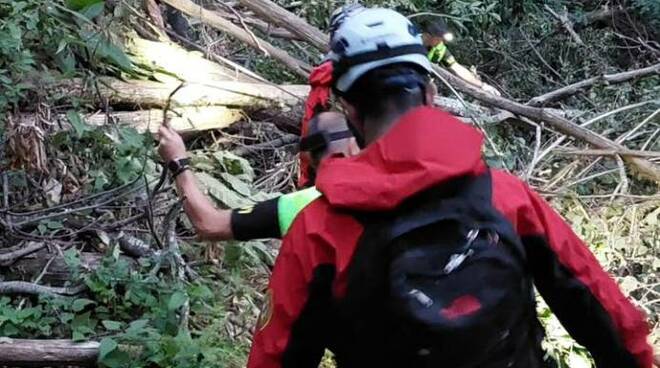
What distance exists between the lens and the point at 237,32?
6.73 meters

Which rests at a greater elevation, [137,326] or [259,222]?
[259,222]

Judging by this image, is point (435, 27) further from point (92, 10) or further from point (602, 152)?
point (92, 10)

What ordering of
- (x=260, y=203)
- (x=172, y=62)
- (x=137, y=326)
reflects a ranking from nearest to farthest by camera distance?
(x=260, y=203), (x=137, y=326), (x=172, y=62)

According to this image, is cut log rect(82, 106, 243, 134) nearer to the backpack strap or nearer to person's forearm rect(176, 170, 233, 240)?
person's forearm rect(176, 170, 233, 240)

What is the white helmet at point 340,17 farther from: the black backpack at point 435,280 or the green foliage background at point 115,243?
the green foliage background at point 115,243

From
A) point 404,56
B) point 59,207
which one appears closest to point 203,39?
point 59,207

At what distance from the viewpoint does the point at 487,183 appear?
196 cm

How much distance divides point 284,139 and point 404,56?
4.49m

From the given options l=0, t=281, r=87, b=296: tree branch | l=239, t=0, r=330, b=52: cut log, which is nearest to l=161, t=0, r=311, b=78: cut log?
l=239, t=0, r=330, b=52: cut log

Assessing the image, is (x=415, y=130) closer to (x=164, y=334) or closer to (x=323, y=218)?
(x=323, y=218)

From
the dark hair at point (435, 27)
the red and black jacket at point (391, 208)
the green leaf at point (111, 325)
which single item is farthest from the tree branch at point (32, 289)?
the dark hair at point (435, 27)

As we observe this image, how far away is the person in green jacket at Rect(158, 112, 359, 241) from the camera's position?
2.91 m

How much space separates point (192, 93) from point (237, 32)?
0.85 metres

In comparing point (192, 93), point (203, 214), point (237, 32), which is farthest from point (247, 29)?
point (203, 214)
